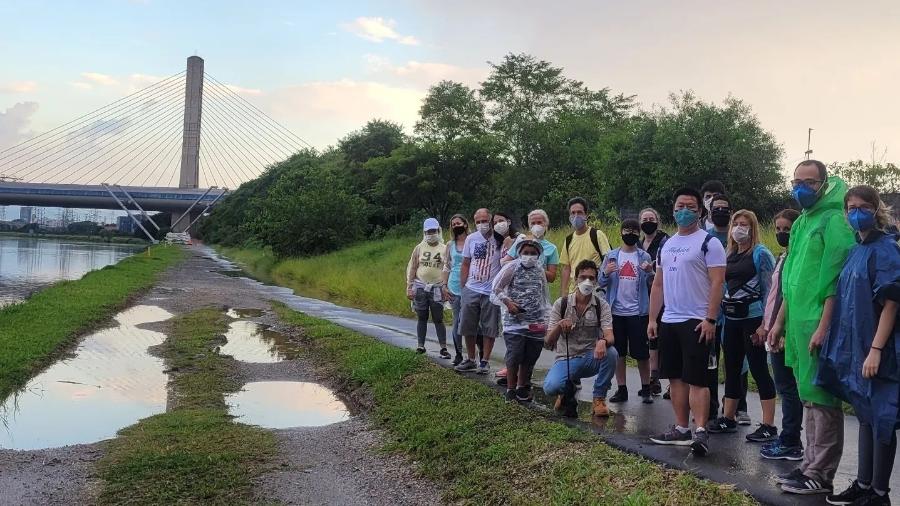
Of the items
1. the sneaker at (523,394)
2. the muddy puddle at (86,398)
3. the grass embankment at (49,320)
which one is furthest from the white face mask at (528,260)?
the grass embankment at (49,320)

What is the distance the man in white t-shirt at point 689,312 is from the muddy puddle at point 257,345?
6923 millimetres

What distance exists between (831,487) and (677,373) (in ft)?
3.96

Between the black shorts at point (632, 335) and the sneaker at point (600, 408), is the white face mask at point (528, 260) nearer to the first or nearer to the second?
the black shorts at point (632, 335)

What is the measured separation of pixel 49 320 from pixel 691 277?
41.1 ft

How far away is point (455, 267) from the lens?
8.63 metres

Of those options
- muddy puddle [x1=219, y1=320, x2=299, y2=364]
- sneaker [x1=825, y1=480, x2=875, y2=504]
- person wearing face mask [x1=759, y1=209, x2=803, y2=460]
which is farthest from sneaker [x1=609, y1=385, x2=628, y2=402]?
muddy puddle [x1=219, y1=320, x2=299, y2=364]

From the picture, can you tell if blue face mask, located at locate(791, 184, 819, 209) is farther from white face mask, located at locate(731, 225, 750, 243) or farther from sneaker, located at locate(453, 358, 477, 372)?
sneaker, located at locate(453, 358, 477, 372)

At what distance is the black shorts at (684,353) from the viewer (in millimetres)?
5020

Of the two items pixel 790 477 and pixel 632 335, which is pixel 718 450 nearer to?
pixel 790 477

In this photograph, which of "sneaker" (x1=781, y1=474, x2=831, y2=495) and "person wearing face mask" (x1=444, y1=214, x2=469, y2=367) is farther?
"person wearing face mask" (x1=444, y1=214, x2=469, y2=367)

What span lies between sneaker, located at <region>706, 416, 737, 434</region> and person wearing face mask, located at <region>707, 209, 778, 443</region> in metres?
0.03

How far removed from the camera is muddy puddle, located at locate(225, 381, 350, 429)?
758cm

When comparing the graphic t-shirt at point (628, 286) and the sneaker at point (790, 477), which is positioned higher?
the graphic t-shirt at point (628, 286)

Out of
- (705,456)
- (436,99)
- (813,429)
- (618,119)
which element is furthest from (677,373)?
(436,99)
